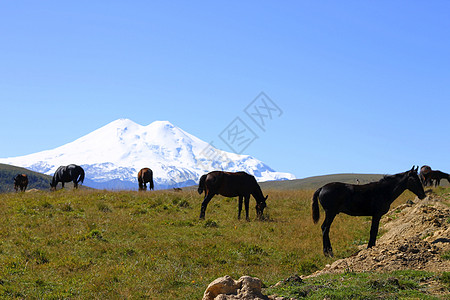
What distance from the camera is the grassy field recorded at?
13.2 m

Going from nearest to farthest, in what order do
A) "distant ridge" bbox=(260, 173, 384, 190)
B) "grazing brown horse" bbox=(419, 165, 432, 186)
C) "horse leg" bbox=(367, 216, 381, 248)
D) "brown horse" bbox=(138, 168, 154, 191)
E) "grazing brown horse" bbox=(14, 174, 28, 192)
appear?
"horse leg" bbox=(367, 216, 381, 248)
"brown horse" bbox=(138, 168, 154, 191)
"grazing brown horse" bbox=(419, 165, 432, 186)
"grazing brown horse" bbox=(14, 174, 28, 192)
"distant ridge" bbox=(260, 173, 384, 190)

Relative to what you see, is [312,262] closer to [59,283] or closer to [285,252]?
[285,252]

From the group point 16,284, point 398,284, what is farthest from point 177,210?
point 398,284

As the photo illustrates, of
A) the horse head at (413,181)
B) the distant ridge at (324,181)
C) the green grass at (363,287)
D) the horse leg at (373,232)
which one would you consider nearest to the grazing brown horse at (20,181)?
the horse leg at (373,232)

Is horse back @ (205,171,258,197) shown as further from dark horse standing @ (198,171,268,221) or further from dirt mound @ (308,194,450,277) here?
dirt mound @ (308,194,450,277)

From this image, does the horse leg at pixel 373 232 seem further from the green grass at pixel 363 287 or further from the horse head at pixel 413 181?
the green grass at pixel 363 287

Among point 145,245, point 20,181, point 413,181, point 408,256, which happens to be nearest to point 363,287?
point 408,256

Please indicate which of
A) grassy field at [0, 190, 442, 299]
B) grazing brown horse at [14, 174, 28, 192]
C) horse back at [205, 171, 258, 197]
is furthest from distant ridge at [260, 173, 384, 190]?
grassy field at [0, 190, 442, 299]

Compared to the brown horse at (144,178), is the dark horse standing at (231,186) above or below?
below

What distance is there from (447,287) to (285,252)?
7564mm

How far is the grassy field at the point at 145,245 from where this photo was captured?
13188mm

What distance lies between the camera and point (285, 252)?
17438 mm

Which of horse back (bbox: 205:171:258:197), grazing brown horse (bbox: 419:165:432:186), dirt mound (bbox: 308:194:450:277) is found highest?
grazing brown horse (bbox: 419:165:432:186)

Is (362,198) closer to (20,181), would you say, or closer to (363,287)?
(363,287)
